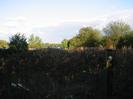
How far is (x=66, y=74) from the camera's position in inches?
646

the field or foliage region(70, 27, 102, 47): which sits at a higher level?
foliage region(70, 27, 102, 47)

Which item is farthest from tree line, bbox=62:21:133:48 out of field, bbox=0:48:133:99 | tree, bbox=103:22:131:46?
field, bbox=0:48:133:99

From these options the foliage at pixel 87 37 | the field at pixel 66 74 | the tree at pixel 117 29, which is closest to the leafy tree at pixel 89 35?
the foliage at pixel 87 37

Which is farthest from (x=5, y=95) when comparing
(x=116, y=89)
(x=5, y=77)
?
(x=116, y=89)

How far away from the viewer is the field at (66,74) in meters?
11.7

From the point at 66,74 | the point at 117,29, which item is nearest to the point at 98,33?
the point at 117,29

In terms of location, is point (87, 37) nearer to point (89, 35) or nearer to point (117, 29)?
point (89, 35)

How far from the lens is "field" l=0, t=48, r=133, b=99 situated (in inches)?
459

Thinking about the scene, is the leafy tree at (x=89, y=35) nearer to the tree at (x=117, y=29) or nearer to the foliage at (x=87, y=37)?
the foliage at (x=87, y=37)

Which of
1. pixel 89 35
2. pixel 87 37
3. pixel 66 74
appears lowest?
pixel 66 74

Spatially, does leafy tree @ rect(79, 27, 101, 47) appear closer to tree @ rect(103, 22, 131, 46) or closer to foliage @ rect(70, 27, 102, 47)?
foliage @ rect(70, 27, 102, 47)

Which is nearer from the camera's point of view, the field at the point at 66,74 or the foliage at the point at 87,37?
the field at the point at 66,74

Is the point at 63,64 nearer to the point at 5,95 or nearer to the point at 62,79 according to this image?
the point at 62,79

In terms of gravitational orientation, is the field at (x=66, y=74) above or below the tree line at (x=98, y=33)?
below
